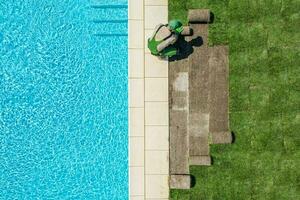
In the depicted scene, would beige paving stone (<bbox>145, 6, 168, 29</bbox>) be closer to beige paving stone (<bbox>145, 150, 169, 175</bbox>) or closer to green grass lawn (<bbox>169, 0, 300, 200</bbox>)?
green grass lawn (<bbox>169, 0, 300, 200</bbox>)

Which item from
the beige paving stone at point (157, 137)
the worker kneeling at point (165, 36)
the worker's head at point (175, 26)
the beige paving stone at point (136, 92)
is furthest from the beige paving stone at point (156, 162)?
the worker's head at point (175, 26)

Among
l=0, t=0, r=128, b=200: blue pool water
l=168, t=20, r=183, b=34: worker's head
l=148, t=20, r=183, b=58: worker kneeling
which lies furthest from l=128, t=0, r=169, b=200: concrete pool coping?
l=168, t=20, r=183, b=34: worker's head

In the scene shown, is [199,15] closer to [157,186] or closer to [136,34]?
[136,34]

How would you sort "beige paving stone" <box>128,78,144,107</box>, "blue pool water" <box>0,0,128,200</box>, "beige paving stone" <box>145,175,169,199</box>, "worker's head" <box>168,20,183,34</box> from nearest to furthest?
"worker's head" <box>168,20,183,34</box> < "beige paving stone" <box>145,175,169,199</box> < "beige paving stone" <box>128,78,144,107</box> < "blue pool water" <box>0,0,128,200</box>

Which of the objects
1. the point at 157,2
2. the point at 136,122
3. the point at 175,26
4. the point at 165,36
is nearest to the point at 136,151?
the point at 136,122

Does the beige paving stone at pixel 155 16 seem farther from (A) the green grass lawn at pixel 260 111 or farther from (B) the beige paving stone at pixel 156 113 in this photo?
(B) the beige paving stone at pixel 156 113

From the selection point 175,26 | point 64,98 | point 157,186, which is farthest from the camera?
point 64,98

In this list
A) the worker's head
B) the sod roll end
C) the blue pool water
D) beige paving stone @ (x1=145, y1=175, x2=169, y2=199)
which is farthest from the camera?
the blue pool water
